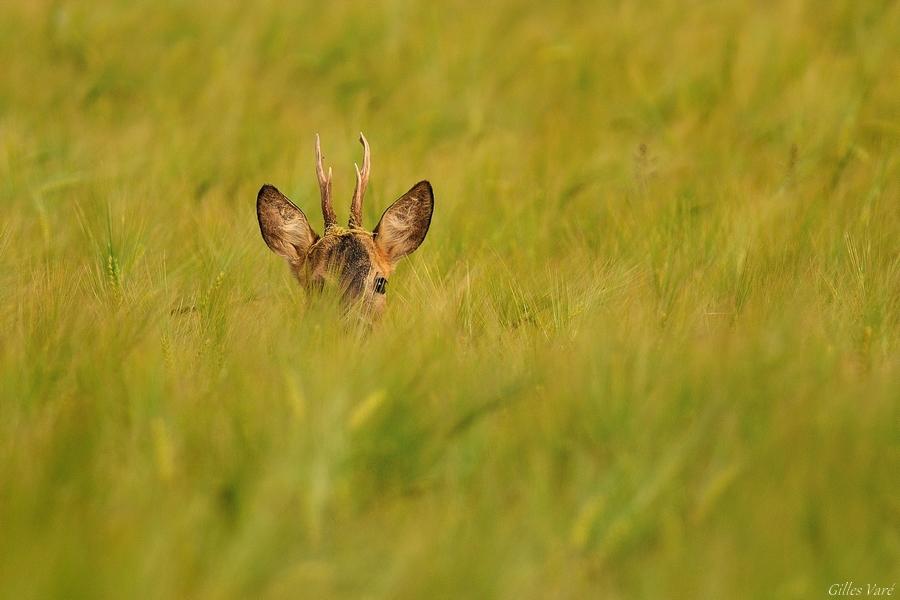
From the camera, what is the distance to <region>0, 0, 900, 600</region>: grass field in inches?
84.4

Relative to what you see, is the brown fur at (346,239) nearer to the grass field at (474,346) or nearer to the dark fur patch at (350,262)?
the dark fur patch at (350,262)

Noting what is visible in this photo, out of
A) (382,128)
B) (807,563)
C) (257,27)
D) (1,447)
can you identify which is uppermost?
(257,27)

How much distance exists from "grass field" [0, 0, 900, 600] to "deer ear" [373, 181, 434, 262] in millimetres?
141

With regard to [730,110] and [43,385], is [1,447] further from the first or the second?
[730,110]

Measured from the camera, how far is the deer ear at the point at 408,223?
370cm

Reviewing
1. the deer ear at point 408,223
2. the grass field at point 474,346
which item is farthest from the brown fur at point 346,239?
the grass field at point 474,346

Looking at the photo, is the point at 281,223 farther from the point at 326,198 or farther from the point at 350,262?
the point at 350,262

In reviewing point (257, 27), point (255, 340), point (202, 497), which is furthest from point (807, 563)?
point (257, 27)

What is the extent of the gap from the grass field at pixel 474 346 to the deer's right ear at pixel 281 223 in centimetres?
15

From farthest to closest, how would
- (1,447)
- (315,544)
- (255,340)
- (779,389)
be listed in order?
(255,340), (779,389), (1,447), (315,544)

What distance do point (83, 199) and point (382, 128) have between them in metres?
1.80

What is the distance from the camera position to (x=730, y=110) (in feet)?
19.9

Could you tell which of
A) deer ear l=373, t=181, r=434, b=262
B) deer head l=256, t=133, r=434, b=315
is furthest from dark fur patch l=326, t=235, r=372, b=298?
deer ear l=373, t=181, r=434, b=262

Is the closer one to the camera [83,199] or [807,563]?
[807,563]
